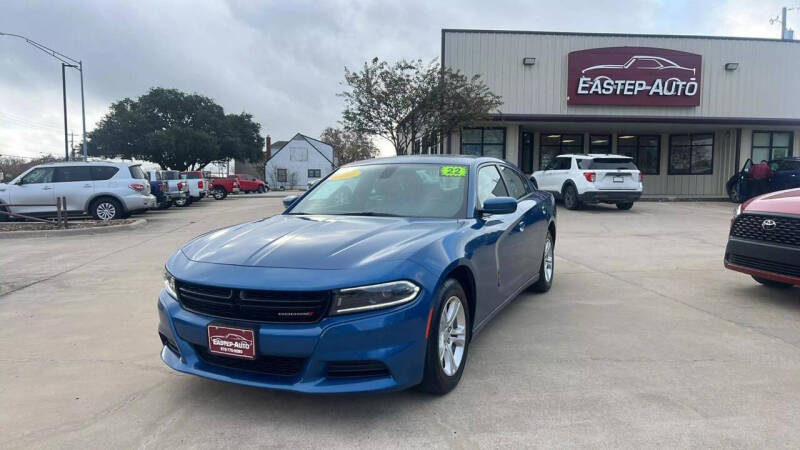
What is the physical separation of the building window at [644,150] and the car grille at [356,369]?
23.5 metres

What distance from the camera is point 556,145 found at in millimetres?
23672

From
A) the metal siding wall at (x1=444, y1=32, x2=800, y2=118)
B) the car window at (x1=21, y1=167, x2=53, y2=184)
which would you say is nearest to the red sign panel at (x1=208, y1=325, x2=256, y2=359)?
the car window at (x1=21, y1=167, x2=53, y2=184)

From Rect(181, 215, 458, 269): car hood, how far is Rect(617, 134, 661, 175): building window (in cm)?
2251

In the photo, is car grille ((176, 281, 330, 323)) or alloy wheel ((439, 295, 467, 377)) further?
alloy wheel ((439, 295, 467, 377))

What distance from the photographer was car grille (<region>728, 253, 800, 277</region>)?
199 inches

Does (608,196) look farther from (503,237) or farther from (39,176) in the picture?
(39,176)

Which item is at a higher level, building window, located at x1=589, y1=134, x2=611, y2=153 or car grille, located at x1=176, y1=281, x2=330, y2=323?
building window, located at x1=589, y1=134, x2=611, y2=153

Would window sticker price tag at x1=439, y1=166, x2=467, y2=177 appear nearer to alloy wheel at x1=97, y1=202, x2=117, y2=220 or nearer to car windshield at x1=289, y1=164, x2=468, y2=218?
car windshield at x1=289, y1=164, x2=468, y2=218

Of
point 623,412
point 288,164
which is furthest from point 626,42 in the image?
point 288,164

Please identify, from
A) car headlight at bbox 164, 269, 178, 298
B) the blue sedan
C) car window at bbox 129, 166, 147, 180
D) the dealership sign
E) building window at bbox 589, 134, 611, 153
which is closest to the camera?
the blue sedan

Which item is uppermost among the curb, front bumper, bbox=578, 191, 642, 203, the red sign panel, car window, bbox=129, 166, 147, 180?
car window, bbox=129, 166, 147, 180

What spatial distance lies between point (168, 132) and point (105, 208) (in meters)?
38.2

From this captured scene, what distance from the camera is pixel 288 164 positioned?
66.1m

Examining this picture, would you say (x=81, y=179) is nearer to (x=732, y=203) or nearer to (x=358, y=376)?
(x=358, y=376)
